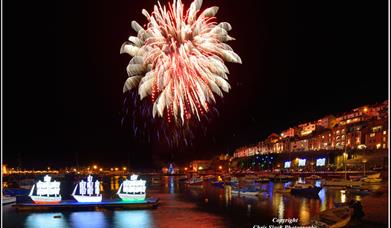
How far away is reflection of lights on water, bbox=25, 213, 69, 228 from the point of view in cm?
2820

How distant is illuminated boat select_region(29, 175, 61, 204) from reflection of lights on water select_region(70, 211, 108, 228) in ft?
9.95

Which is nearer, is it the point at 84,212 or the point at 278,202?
the point at 84,212

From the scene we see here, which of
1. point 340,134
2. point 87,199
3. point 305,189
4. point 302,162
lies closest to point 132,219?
point 87,199

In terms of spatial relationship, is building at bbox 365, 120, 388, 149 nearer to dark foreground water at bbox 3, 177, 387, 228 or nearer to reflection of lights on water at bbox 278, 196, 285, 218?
reflection of lights on water at bbox 278, 196, 285, 218

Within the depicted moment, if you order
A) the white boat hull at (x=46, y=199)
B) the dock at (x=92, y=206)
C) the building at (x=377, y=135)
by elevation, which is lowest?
the dock at (x=92, y=206)

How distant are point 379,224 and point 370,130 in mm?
98790

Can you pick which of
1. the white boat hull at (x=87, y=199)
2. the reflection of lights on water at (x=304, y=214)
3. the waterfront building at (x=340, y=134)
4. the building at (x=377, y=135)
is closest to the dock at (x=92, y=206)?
the white boat hull at (x=87, y=199)

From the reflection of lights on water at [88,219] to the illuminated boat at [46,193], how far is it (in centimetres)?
303

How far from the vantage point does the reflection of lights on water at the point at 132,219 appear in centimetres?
2744

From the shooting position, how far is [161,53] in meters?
25.7

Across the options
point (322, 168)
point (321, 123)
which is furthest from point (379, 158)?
point (321, 123)

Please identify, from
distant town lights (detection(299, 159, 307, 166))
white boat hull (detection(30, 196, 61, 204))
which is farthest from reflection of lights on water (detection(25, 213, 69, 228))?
distant town lights (detection(299, 159, 307, 166))

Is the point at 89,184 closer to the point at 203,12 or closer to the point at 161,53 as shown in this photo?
the point at 161,53

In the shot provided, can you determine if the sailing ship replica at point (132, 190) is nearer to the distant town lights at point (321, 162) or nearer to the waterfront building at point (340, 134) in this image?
the waterfront building at point (340, 134)
